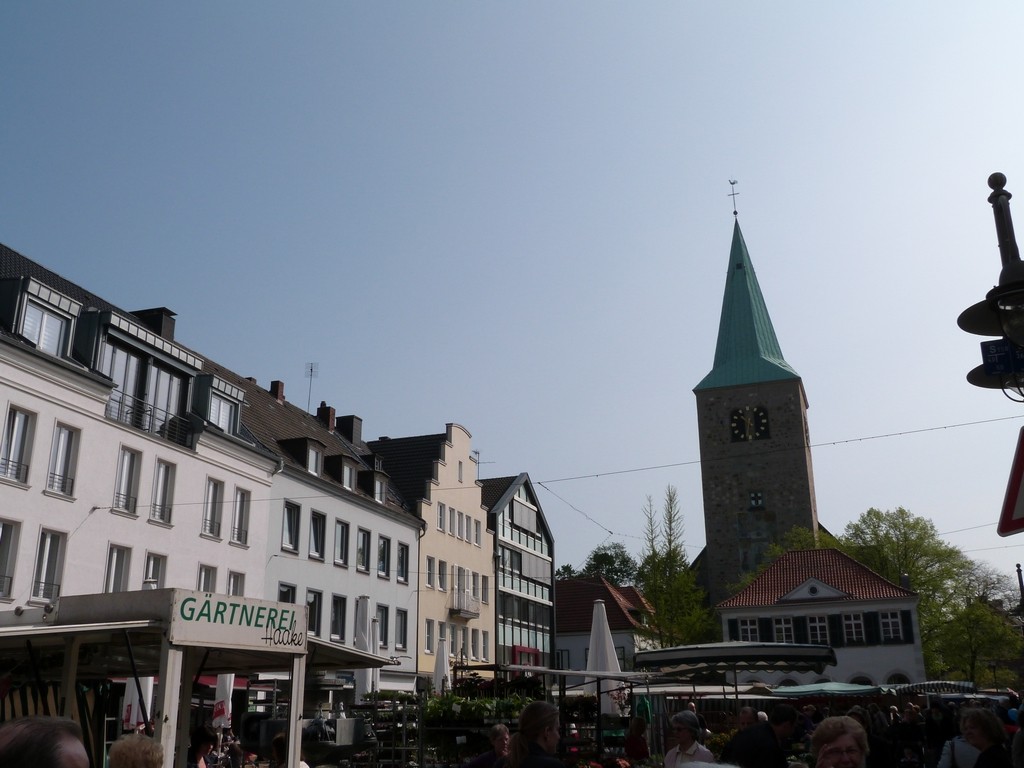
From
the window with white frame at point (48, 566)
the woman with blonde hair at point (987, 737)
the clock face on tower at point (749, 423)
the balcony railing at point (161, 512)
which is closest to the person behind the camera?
the woman with blonde hair at point (987, 737)

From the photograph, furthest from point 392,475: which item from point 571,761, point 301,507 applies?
point 571,761

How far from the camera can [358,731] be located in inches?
501

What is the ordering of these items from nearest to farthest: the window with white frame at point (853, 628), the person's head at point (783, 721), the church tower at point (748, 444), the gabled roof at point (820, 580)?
the person's head at point (783, 721), the window with white frame at point (853, 628), the gabled roof at point (820, 580), the church tower at point (748, 444)

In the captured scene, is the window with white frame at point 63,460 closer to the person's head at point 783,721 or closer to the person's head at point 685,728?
the person's head at point 685,728

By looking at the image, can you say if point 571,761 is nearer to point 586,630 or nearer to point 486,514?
point 486,514

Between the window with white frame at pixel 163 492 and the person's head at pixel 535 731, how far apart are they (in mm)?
24716

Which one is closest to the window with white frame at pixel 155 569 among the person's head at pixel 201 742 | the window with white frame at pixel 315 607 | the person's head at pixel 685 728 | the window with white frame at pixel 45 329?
the window with white frame at pixel 45 329

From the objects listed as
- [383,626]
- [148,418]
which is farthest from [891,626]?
[148,418]

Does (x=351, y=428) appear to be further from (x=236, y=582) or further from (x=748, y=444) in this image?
(x=748, y=444)

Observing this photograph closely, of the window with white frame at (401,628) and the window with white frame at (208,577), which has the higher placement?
the window with white frame at (208,577)

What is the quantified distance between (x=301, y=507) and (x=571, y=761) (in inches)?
841

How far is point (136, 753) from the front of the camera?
4.68m

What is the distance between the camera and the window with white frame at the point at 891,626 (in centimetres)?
5106

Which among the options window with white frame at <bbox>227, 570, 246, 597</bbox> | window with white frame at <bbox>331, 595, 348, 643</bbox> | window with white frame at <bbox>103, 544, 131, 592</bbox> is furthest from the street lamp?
window with white frame at <bbox>331, 595, 348, 643</bbox>
